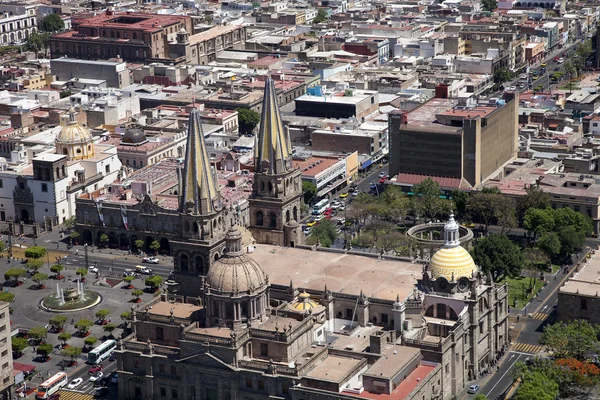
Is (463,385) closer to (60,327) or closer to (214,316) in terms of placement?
(214,316)

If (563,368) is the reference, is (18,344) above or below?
below

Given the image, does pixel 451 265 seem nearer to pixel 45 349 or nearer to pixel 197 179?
pixel 197 179

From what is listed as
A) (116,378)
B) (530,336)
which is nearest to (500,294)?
(530,336)

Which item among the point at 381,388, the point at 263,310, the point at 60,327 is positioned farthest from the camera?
the point at 60,327

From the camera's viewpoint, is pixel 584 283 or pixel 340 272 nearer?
pixel 340 272

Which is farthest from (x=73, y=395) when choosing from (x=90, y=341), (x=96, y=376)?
(x=90, y=341)

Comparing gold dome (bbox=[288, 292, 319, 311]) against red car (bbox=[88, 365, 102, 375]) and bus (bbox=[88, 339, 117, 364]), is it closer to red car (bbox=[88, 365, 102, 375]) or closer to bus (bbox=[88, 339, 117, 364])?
red car (bbox=[88, 365, 102, 375])
